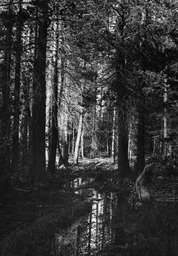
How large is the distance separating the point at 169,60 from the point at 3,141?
22.8 ft

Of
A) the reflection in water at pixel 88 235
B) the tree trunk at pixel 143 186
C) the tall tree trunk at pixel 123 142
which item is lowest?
the reflection in water at pixel 88 235

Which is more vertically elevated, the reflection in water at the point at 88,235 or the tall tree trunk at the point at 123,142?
the tall tree trunk at the point at 123,142

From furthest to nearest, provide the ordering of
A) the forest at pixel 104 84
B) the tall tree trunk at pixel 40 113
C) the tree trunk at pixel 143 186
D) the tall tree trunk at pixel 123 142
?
the tall tree trunk at pixel 123 142
the tall tree trunk at pixel 40 113
the forest at pixel 104 84
the tree trunk at pixel 143 186

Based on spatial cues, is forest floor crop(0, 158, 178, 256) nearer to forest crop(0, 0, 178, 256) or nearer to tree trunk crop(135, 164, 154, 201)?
forest crop(0, 0, 178, 256)

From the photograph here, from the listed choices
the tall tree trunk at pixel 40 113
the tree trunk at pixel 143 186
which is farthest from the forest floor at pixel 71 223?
the tall tree trunk at pixel 40 113

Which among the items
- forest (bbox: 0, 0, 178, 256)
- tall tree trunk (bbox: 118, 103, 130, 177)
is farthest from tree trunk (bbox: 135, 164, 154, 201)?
tall tree trunk (bbox: 118, 103, 130, 177)

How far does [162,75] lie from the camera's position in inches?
380

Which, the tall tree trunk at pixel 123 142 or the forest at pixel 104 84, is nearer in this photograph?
the forest at pixel 104 84

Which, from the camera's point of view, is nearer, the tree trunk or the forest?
the tree trunk

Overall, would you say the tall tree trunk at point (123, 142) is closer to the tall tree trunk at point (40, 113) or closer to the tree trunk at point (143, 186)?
the tall tree trunk at point (40, 113)

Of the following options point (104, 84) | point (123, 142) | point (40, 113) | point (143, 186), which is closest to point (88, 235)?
point (143, 186)

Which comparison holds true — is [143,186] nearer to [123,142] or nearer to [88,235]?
[88,235]

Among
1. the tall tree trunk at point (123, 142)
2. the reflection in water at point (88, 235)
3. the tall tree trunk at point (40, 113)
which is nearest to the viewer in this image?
the reflection in water at point (88, 235)

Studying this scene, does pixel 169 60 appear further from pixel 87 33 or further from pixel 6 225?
pixel 6 225
